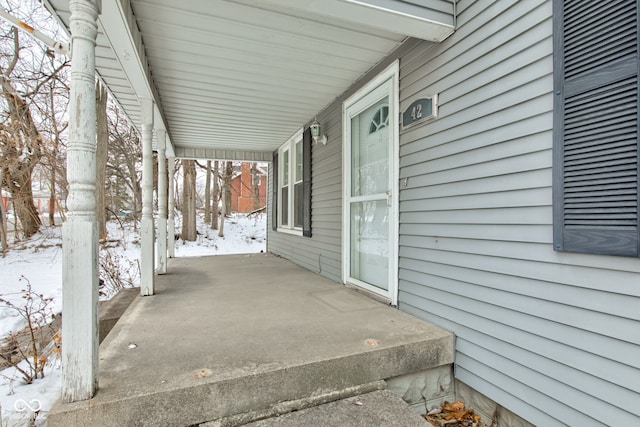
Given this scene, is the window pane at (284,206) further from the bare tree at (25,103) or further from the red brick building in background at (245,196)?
the red brick building in background at (245,196)

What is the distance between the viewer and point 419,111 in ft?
8.58

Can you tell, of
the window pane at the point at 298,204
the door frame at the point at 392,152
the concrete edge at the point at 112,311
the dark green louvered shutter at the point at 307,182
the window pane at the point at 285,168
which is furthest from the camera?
the window pane at the point at 285,168

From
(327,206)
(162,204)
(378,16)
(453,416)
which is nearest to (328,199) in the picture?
(327,206)

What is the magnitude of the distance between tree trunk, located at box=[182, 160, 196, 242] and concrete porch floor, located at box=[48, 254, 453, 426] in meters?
7.85

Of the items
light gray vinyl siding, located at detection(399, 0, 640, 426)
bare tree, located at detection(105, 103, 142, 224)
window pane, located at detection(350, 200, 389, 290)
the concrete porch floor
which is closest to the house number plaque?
light gray vinyl siding, located at detection(399, 0, 640, 426)

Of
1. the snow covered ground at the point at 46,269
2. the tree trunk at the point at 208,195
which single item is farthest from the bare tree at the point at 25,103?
the tree trunk at the point at 208,195

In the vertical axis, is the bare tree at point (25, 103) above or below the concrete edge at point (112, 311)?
above

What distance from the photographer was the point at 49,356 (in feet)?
10.4

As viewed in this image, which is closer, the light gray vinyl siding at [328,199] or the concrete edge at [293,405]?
the concrete edge at [293,405]

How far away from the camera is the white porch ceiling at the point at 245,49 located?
2205 millimetres

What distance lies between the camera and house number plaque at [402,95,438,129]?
2471 mm

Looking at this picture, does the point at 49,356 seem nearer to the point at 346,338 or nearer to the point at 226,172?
the point at 346,338

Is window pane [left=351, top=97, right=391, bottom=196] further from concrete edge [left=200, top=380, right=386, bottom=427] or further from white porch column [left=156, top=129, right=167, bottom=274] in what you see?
white porch column [left=156, top=129, right=167, bottom=274]

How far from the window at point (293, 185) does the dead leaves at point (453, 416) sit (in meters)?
3.17
